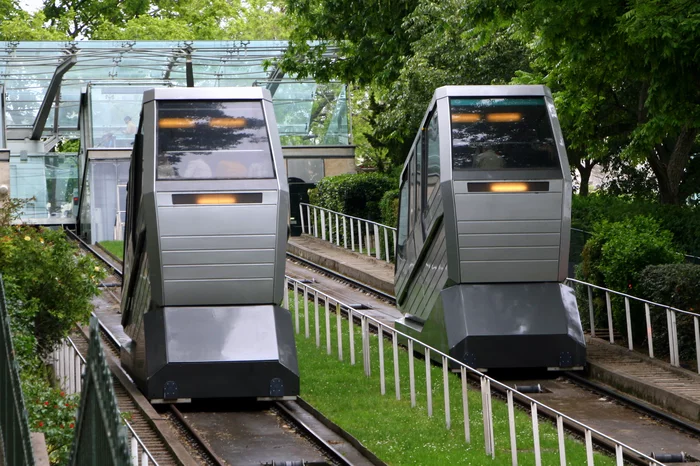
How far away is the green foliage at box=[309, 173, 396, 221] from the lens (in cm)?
3344

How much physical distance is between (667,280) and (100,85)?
2711 centimetres

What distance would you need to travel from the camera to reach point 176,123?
1467 centimetres

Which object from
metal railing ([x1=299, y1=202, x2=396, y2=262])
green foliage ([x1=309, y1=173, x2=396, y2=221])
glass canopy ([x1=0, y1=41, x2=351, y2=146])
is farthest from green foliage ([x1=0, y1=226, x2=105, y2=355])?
glass canopy ([x1=0, y1=41, x2=351, y2=146])

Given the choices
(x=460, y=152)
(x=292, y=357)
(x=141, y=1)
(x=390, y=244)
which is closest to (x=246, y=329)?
(x=292, y=357)

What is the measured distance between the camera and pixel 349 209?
111ft

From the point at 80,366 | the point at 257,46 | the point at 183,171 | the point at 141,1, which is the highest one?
the point at 141,1

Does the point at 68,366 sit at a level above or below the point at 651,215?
below

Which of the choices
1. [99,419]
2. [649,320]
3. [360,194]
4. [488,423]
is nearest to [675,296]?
[649,320]

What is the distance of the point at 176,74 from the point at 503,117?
95.4 feet

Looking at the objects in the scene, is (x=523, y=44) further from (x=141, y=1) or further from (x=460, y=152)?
(x=141, y=1)

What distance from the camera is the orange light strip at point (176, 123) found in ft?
48.0

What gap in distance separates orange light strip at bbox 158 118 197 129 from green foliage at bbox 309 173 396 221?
1866 cm

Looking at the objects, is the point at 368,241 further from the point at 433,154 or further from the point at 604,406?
the point at 604,406

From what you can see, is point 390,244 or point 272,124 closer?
point 272,124
